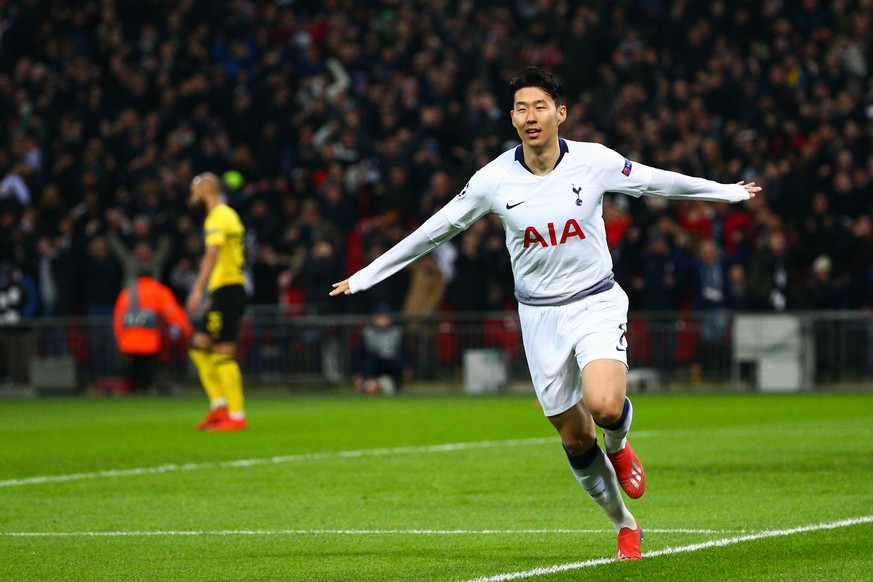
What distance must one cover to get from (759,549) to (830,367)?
16262 millimetres

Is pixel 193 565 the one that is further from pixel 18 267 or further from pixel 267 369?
pixel 18 267

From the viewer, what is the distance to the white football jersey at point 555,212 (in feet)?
26.1

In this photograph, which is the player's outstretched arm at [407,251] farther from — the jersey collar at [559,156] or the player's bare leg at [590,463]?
the player's bare leg at [590,463]

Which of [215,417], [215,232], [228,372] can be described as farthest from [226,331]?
[215,417]

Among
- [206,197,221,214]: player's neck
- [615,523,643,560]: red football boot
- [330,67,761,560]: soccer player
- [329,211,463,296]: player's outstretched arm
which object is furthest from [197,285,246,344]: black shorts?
[615,523,643,560]: red football boot

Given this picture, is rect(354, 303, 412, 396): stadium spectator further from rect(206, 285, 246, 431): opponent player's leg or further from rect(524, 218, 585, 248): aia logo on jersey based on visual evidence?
rect(524, 218, 585, 248): aia logo on jersey

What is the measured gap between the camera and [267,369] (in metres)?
25.4

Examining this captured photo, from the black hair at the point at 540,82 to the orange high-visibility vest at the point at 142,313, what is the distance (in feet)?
56.3

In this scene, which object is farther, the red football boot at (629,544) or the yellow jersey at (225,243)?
the yellow jersey at (225,243)

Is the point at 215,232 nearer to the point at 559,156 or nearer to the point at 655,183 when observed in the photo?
the point at 559,156

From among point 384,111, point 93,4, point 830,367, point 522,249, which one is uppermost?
A: point 93,4

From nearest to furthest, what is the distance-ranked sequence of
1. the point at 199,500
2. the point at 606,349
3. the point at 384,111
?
the point at 606,349 → the point at 199,500 → the point at 384,111

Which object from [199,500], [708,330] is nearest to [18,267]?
[708,330]

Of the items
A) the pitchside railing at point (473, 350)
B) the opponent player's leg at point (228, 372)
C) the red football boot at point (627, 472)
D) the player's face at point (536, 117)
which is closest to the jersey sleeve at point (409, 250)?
the player's face at point (536, 117)
